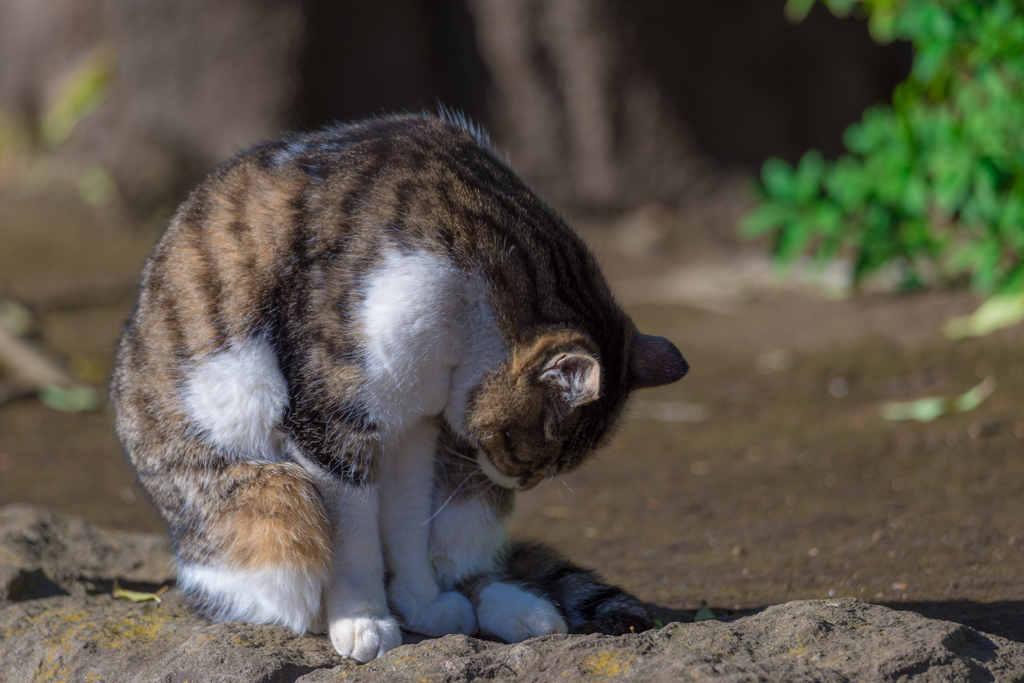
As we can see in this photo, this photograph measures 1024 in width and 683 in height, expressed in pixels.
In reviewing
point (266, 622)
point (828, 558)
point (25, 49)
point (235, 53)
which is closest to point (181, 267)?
point (266, 622)

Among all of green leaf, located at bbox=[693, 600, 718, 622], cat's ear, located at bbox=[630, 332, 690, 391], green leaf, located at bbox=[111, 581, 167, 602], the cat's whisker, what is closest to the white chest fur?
the cat's whisker

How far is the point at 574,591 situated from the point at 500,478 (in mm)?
378

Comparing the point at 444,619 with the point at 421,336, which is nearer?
the point at 421,336

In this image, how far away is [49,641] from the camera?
7.72ft

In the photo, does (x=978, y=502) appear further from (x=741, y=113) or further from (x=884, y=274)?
(x=741, y=113)

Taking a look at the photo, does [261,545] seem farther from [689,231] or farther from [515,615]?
[689,231]

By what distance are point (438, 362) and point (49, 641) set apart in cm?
128

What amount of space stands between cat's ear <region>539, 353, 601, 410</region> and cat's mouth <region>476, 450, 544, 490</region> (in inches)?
13.9

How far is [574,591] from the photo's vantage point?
A: 2.45m

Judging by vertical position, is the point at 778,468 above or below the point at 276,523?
below

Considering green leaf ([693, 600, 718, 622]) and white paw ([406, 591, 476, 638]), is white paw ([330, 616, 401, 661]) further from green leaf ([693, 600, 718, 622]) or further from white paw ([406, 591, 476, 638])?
green leaf ([693, 600, 718, 622])

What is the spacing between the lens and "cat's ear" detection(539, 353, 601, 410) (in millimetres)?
2191

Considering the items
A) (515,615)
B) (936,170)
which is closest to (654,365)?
(515,615)

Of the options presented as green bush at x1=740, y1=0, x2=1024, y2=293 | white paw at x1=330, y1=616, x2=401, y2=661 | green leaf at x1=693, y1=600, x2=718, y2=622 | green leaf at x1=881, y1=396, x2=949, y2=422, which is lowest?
green leaf at x1=693, y1=600, x2=718, y2=622
